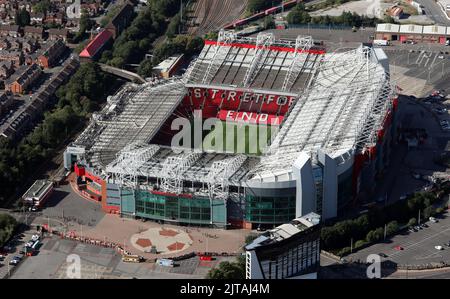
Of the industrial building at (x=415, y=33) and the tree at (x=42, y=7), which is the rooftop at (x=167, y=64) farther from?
the industrial building at (x=415, y=33)

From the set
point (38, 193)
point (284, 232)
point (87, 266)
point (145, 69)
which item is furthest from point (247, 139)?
point (284, 232)

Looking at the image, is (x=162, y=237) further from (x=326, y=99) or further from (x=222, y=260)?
(x=326, y=99)

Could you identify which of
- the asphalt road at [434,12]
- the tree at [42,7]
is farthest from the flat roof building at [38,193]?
→ the asphalt road at [434,12]

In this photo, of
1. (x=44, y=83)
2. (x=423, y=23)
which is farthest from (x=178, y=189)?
(x=423, y=23)

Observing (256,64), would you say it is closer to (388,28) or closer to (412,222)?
(388,28)

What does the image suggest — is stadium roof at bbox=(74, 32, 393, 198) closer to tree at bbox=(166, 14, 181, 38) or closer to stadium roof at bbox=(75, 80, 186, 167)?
stadium roof at bbox=(75, 80, 186, 167)

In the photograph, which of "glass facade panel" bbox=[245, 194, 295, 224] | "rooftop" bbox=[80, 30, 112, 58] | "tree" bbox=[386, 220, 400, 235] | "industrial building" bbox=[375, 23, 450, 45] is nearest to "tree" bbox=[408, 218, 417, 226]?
"tree" bbox=[386, 220, 400, 235]
